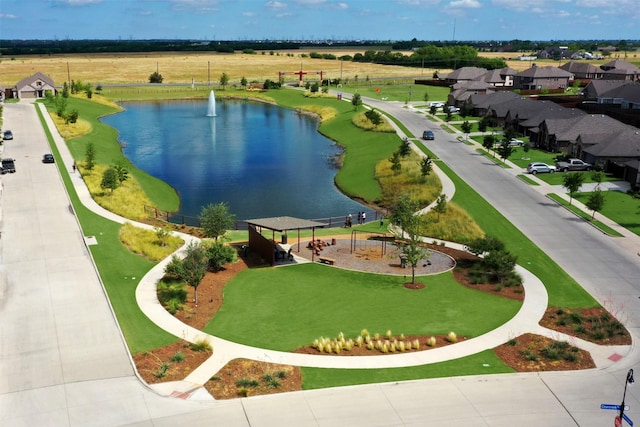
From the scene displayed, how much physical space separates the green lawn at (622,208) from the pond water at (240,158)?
2252cm

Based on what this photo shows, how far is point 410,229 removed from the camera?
4062 centimetres

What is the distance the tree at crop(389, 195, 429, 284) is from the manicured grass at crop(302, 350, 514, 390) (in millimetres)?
9578

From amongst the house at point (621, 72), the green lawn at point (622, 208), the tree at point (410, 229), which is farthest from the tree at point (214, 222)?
the house at point (621, 72)

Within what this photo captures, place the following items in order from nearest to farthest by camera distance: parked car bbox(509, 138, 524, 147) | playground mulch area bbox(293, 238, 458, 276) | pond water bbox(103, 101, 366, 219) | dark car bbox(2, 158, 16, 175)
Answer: playground mulch area bbox(293, 238, 458, 276) < pond water bbox(103, 101, 366, 219) < dark car bbox(2, 158, 16, 175) < parked car bbox(509, 138, 524, 147)

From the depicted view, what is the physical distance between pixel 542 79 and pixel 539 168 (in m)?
81.7

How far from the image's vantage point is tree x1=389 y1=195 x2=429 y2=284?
37.7 m

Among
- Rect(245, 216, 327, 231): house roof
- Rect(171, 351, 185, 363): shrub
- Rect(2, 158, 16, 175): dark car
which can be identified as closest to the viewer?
Rect(171, 351, 185, 363): shrub

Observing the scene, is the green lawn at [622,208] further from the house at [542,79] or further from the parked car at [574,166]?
the house at [542,79]

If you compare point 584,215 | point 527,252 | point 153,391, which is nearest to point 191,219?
point 527,252

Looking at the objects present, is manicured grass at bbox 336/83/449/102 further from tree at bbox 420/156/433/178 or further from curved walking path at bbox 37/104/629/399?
curved walking path at bbox 37/104/629/399

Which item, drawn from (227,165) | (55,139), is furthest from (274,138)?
(55,139)

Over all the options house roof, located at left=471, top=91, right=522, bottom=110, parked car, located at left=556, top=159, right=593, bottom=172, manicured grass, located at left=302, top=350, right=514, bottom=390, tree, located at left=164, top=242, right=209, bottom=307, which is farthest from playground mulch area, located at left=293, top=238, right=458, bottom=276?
house roof, located at left=471, top=91, right=522, bottom=110

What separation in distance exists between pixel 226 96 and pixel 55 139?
248 feet

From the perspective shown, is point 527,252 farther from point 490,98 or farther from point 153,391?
point 490,98
